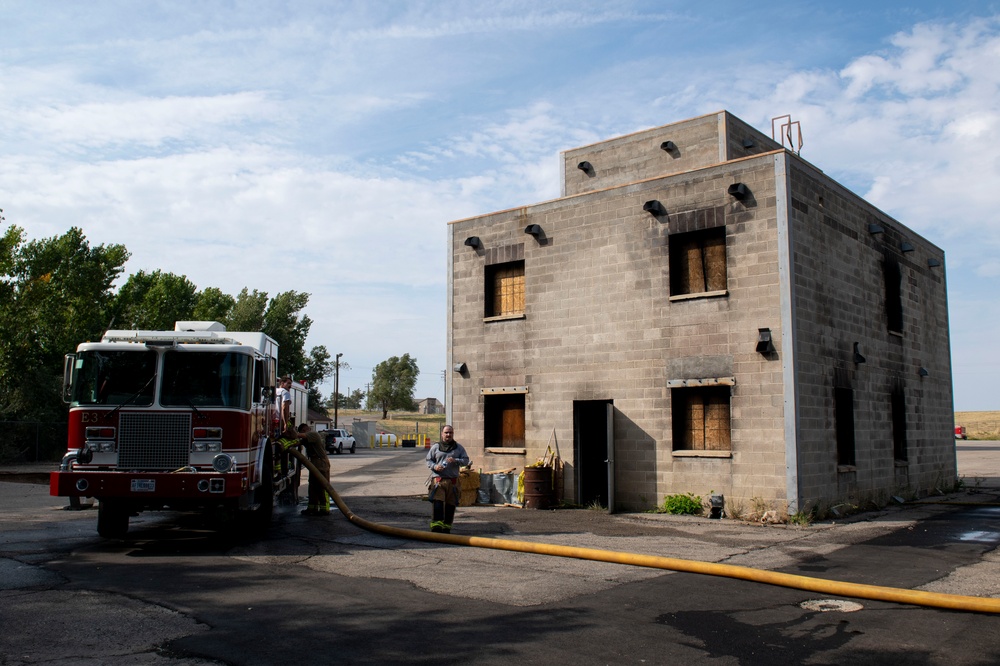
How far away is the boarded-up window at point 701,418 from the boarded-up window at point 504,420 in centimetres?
390

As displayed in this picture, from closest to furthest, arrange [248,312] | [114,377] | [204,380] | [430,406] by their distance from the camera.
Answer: [114,377] → [204,380] → [248,312] → [430,406]

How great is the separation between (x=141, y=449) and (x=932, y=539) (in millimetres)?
11752

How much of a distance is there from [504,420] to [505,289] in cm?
311

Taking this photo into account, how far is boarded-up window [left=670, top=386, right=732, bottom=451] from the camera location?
15.1 m

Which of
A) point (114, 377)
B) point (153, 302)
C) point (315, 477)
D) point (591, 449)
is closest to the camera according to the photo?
point (114, 377)

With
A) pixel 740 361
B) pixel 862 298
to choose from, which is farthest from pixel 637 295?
pixel 862 298

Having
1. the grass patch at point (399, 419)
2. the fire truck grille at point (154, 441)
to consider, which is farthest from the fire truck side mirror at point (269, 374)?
the grass patch at point (399, 419)

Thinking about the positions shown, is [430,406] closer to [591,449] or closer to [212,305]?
[212,305]

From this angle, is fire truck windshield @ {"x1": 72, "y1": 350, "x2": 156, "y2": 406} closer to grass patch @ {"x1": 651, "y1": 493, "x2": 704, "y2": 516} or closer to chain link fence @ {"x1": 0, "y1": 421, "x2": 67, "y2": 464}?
grass patch @ {"x1": 651, "y1": 493, "x2": 704, "y2": 516}

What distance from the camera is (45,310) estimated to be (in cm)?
3828

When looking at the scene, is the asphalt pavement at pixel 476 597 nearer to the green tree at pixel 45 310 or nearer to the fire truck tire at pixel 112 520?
the fire truck tire at pixel 112 520

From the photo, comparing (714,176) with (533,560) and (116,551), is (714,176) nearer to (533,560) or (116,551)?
(533,560)

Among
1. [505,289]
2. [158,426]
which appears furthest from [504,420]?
[158,426]

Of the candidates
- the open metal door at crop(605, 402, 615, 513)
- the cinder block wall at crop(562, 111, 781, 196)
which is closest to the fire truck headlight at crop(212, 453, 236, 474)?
the open metal door at crop(605, 402, 615, 513)
